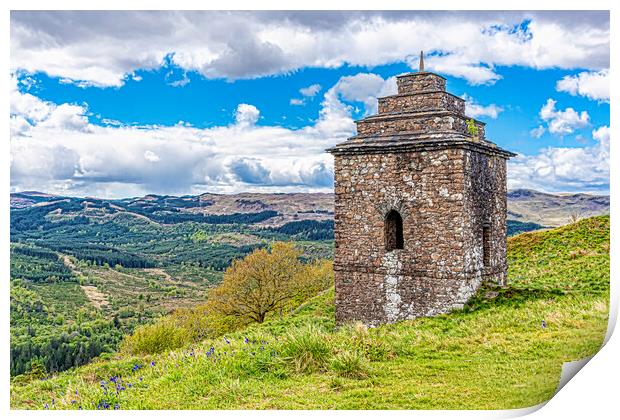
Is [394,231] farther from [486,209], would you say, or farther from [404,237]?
[486,209]

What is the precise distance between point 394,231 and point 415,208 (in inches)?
38.4

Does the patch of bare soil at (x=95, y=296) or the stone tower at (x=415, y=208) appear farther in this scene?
the patch of bare soil at (x=95, y=296)

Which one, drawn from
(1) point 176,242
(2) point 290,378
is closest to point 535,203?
(1) point 176,242

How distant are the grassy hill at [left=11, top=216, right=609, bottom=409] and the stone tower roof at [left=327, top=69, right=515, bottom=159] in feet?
13.2

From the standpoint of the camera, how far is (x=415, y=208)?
45.4ft

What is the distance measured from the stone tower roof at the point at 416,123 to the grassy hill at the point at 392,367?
402 centimetres

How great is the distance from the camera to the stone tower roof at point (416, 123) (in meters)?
Answer: 13.7

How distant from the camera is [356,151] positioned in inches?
573

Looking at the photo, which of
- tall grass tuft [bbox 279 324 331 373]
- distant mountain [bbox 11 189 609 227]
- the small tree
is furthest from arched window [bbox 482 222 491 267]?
distant mountain [bbox 11 189 609 227]

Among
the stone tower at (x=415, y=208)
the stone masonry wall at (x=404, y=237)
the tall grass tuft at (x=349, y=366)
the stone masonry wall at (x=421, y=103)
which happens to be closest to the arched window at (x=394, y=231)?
the stone tower at (x=415, y=208)

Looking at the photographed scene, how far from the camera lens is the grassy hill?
851cm

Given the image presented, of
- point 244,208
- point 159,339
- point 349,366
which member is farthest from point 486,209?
point 244,208

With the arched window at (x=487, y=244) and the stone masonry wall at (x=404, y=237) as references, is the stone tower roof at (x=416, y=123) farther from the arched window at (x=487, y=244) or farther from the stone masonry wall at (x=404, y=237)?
the arched window at (x=487, y=244)

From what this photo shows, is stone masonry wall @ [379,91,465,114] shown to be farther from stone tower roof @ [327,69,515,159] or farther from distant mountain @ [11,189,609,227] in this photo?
distant mountain @ [11,189,609,227]
